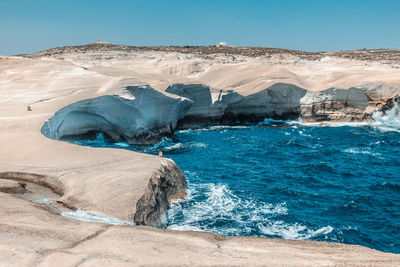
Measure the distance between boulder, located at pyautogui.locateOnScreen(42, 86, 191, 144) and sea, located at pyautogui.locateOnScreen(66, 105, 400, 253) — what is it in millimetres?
924

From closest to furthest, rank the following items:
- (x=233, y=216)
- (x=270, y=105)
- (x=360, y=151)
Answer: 1. (x=233, y=216)
2. (x=360, y=151)
3. (x=270, y=105)

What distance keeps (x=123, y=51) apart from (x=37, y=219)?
159 ft

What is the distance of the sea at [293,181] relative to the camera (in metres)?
12.7

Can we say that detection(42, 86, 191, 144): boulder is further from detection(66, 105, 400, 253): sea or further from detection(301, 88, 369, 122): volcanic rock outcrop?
detection(301, 88, 369, 122): volcanic rock outcrop

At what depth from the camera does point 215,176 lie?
1877 cm

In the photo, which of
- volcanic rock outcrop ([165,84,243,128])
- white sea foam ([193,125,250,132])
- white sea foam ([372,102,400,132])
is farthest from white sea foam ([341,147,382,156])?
volcanic rock outcrop ([165,84,243,128])

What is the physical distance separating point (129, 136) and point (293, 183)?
504 inches

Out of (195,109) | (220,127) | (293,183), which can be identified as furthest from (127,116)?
(293,183)

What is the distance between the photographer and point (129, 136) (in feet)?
83.8

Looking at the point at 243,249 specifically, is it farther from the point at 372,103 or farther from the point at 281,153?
the point at 372,103

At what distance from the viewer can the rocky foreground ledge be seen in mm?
5781

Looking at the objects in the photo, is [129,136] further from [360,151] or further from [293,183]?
[360,151]

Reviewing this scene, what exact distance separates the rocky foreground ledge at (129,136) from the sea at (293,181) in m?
1.76

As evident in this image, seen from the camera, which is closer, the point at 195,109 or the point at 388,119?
the point at 388,119
